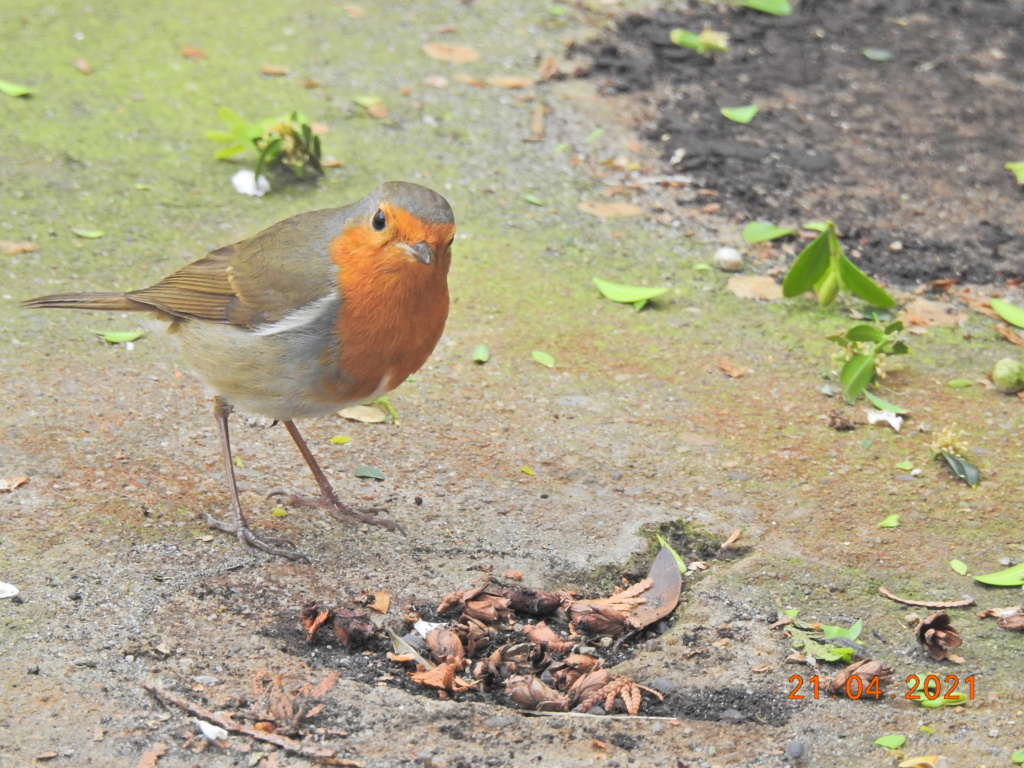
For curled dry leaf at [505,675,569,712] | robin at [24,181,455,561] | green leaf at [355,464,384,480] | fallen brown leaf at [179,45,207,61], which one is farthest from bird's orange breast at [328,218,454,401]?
fallen brown leaf at [179,45,207,61]

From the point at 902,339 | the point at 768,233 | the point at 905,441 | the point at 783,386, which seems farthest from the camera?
the point at 768,233

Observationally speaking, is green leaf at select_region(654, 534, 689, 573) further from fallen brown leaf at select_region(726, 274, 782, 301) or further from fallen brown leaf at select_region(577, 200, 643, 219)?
fallen brown leaf at select_region(577, 200, 643, 219)

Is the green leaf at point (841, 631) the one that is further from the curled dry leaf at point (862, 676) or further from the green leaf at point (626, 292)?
the green leaf at point (626, 292)

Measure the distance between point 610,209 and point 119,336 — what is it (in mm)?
2492

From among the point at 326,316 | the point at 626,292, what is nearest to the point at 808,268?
the point at 626,292

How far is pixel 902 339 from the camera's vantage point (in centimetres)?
504

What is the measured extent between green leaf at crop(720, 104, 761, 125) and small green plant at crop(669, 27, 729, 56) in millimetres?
692

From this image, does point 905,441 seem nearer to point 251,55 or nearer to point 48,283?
point 48,283

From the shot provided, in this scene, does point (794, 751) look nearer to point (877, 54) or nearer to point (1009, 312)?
point (1009, 312)

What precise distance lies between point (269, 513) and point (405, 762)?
1.43 metres

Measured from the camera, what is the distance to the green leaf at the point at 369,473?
166 inches

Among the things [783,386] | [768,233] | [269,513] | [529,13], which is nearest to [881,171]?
[768,233]

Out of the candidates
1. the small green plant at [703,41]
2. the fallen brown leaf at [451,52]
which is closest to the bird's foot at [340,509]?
the fallen brown leaf at [451,52]

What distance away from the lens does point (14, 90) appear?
6.19 meters
